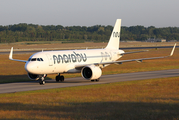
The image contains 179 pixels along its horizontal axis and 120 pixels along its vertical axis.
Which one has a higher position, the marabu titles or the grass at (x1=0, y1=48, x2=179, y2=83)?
the marabu titles

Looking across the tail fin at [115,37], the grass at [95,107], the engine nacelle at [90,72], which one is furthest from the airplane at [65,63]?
the grass at [95,107]

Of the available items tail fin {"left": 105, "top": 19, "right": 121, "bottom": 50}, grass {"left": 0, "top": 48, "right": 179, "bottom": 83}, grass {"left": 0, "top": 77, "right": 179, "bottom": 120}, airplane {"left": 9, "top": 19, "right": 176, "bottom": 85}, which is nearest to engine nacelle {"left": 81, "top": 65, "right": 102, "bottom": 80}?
airplane {"left": 9, "top": 19, "right": 176, "bottom": 85}

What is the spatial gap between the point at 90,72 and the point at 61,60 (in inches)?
164

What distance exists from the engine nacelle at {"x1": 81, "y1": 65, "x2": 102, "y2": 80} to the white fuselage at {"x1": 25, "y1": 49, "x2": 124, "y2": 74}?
147cm

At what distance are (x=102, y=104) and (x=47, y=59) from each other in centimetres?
1508

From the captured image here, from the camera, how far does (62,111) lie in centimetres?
1794

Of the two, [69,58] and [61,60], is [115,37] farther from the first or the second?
[61,60]

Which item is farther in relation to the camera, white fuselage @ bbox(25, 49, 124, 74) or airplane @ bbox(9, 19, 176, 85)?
airplane @ bbox(9, 19, 176, 85)

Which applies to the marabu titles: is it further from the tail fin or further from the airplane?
the tail fin

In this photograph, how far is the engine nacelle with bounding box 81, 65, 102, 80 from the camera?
34.9 metres

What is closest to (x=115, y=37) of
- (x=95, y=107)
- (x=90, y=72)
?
(x=90, y=72)

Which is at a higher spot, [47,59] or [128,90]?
[47,59]

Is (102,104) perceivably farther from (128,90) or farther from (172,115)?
(128,90)

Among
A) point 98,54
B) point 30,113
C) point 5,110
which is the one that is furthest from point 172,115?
point 98,54
